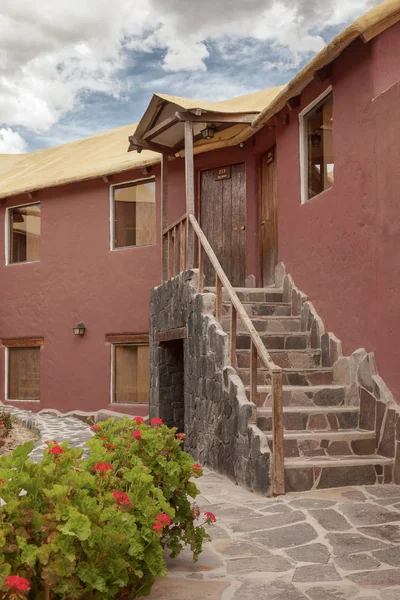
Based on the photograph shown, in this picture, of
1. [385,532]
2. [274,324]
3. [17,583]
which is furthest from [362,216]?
[17,583]

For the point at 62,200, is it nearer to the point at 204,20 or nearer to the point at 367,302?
the point at 367,302

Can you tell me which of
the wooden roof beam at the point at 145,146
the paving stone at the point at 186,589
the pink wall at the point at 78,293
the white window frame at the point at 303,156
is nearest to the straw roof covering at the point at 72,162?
the pink wall at the point at 78,293

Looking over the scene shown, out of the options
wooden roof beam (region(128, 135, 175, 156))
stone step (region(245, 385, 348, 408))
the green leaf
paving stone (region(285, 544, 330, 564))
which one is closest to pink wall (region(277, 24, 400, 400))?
stone step (region(245, 385, 348, 408))

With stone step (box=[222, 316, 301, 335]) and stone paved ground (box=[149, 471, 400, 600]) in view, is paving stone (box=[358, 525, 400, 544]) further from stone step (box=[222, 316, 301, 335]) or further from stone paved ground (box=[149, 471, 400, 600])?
stone step (box=[222, 316, 301, 335])

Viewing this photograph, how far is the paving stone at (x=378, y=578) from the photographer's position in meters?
3.65

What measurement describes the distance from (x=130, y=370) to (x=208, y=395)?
494 centimetres

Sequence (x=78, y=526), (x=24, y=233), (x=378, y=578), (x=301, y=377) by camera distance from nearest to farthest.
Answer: (x=78, y=526) → (x=378, y=578) → (x=301, y=377) → (x=24, y=233)

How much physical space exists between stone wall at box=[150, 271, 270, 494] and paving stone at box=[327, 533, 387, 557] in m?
1.21

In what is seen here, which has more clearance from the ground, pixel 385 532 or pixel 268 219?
pixel 268 219

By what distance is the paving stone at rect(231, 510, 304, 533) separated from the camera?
476 cm

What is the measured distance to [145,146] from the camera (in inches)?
402

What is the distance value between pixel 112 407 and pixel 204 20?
1362 inches

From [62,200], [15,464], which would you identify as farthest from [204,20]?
[15,464]

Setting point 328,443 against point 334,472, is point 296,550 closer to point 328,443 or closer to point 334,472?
point 334,472
